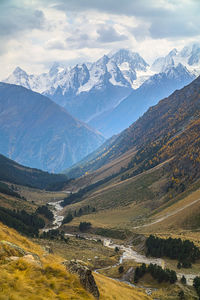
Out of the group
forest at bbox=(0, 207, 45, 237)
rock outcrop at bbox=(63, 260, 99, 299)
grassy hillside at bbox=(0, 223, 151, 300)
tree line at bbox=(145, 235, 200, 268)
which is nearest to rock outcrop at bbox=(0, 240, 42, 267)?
grassy hillside at bbox=(0, 223, 151, 300)

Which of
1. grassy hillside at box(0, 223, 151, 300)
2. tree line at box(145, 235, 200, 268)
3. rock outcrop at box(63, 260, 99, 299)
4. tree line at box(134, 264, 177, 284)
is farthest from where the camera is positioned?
tree line at box(145, 235, 200, 268)

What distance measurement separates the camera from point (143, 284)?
70.4 m

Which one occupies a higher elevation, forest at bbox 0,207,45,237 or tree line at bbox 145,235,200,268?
forest at bbox 0,207,45,237

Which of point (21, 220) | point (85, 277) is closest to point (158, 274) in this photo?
point (85, 277)

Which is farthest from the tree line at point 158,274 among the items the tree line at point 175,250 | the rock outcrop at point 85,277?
the rock outcrop at point 85,277

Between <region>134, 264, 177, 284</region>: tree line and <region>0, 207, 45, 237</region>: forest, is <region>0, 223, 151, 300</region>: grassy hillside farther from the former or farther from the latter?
<region>0, 207, 45, 237</region>: forest

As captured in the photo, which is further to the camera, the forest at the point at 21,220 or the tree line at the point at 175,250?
the forest at the point at 21,220

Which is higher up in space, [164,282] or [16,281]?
[16,281]

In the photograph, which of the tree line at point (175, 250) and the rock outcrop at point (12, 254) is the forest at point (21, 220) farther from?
the rock outcrop at point (12, 254)

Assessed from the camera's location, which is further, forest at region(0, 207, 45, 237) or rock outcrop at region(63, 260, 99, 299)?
forest at region(0, 207, 45, 237)

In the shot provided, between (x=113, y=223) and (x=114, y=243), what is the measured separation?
1704 inches

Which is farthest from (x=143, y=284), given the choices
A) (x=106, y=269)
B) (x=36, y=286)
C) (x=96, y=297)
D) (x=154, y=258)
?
(x=36, y=286)

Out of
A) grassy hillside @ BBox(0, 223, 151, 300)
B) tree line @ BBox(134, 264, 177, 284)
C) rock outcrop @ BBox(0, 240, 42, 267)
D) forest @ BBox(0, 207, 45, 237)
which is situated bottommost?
tree line @ BBox(134, 264, 177, 284)

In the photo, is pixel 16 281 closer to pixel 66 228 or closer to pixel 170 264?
pixel 170 264
